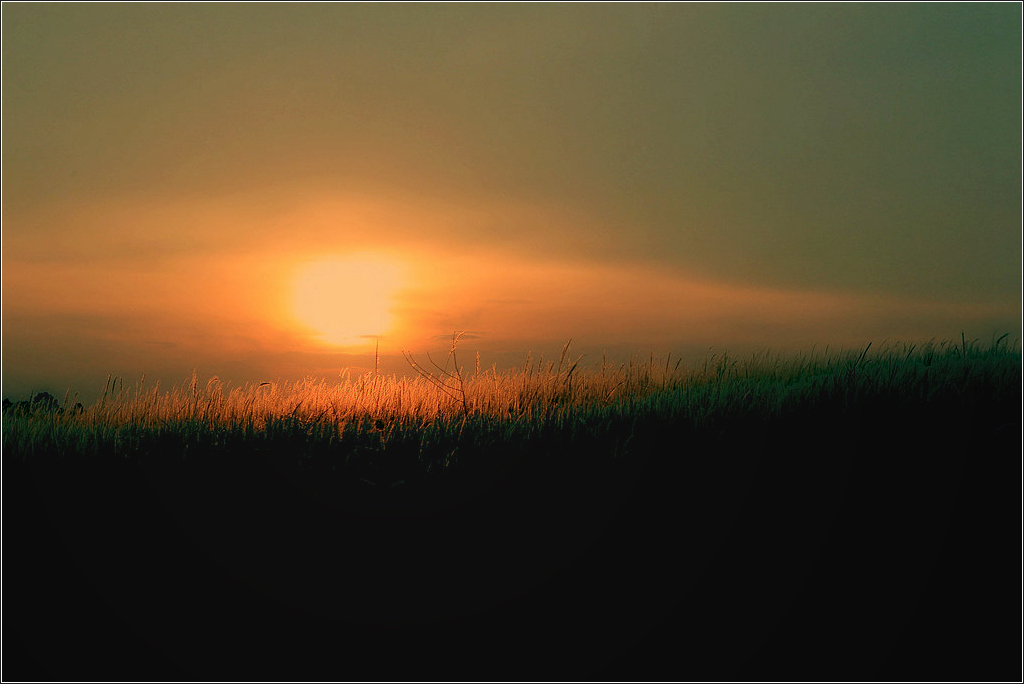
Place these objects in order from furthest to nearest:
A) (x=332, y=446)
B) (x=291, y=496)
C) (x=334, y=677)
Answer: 1. (x=332, y=446)
2. (x=291, y=496)
3. (x=334, y=677)

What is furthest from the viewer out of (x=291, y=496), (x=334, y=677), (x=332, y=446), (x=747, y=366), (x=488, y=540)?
(x=747, y=366)

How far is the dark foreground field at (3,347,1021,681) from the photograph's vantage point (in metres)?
5.33

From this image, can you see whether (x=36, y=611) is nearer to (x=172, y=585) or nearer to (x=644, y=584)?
(x=172, y=585)

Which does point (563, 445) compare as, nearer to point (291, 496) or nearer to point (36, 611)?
point (291, 496)

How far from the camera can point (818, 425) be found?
7.55 m

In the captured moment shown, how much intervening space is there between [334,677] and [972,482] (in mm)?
5356

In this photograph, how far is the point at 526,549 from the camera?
19.5 feet

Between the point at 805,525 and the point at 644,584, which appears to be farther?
the point at 805,525

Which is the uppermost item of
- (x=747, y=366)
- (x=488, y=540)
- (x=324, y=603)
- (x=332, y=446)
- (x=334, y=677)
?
(x=747, y=366)

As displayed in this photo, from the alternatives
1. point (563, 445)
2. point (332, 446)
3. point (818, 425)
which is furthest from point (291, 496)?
point (818, 425)

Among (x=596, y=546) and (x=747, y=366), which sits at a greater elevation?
(x=747, y=366)

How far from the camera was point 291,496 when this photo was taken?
644cm

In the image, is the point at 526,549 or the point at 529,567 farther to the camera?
the point at 526,549

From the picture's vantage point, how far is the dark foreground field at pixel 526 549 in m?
5.33
